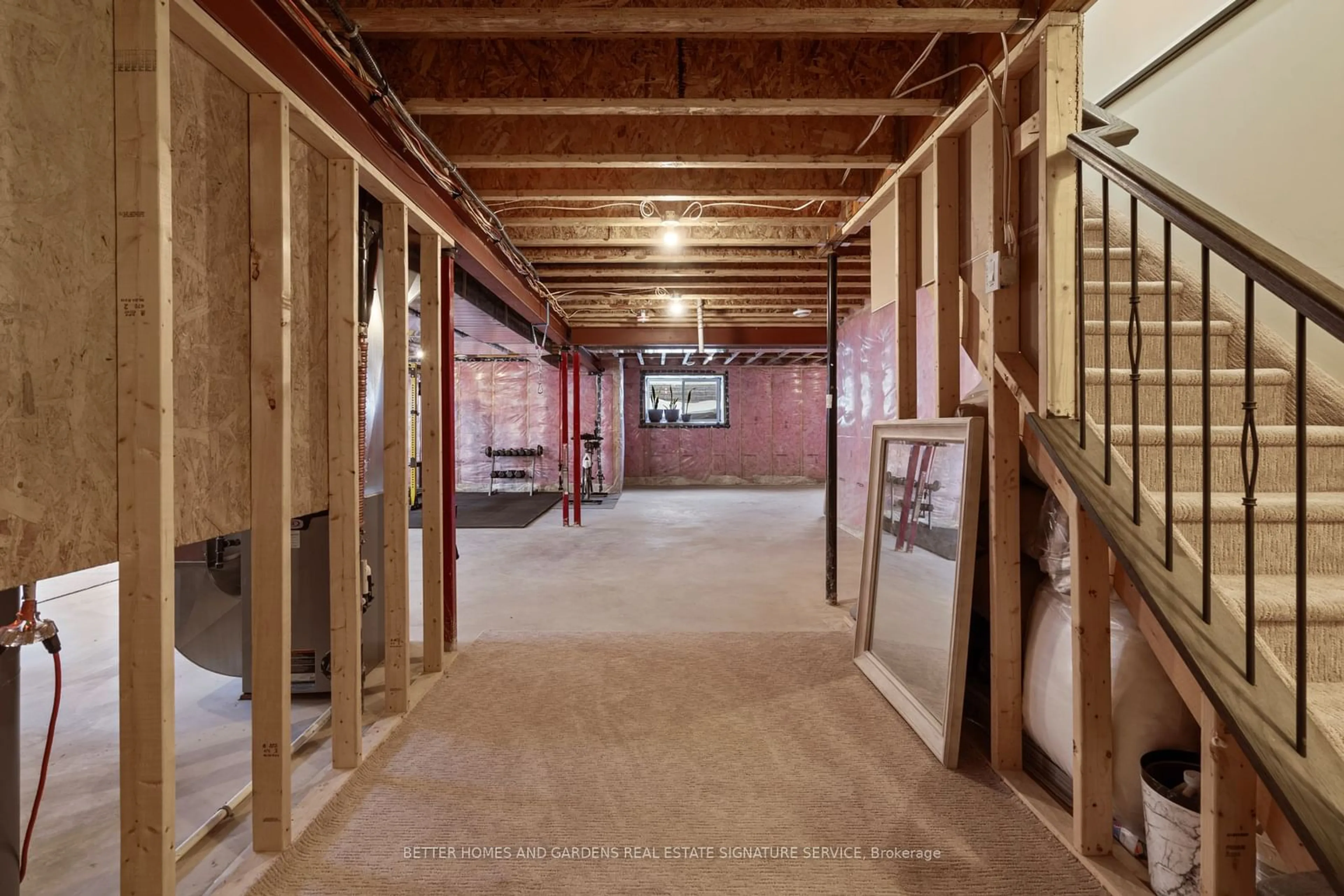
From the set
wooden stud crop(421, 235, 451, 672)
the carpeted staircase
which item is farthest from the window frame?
the carpeted staircase

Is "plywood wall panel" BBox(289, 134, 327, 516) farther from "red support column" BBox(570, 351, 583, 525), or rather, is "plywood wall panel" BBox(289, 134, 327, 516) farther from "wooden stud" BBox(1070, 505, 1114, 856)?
"red support column" BBox(570, 351, 583, 525)

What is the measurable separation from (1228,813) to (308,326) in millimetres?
2604

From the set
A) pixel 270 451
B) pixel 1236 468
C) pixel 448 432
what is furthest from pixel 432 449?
pixel 1236 468

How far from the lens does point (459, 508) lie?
8.47 metres

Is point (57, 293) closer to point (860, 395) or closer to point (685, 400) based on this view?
point (860, 395)

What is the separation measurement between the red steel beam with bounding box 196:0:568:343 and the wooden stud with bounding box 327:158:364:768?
19 cm

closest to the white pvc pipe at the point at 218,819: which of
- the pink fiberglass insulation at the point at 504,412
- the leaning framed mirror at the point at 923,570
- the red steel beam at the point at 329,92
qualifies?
the red steel beam at the point at 329,92

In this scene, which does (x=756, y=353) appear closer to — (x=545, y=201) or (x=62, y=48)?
(x=545, y=201)

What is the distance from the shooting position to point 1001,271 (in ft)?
6.47

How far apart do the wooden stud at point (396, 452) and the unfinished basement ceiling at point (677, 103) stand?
57cm

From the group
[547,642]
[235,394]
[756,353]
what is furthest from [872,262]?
[756,353]

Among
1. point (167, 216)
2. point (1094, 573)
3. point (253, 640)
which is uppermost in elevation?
point (167, 216)

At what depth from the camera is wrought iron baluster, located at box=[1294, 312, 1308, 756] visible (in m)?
1.05

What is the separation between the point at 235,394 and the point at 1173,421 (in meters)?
2.75
